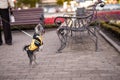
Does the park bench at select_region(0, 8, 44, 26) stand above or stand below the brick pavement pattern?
above

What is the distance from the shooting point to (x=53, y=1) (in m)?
46.3

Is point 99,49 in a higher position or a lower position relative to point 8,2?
lower

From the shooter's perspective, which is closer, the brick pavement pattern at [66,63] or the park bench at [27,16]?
the brick pavement pattern at [66,63]

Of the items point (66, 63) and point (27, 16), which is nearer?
point (66, 63)

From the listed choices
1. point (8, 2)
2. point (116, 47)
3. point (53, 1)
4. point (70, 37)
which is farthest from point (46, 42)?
point (53, 1)

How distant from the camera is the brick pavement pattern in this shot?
5531 mm

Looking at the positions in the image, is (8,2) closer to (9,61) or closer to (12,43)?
(12,43)

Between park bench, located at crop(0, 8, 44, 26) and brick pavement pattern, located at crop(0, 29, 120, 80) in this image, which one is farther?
park bench, located at crop(0, 8, 44, 26)

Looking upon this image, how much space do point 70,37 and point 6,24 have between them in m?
1.97

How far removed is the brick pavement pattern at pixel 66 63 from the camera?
18.1 ft

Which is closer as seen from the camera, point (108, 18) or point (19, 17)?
point (19, 17)

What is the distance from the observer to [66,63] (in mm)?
6441

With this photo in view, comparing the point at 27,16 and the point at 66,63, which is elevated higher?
the point at 27,16

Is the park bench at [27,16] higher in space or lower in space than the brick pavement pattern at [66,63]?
higher
